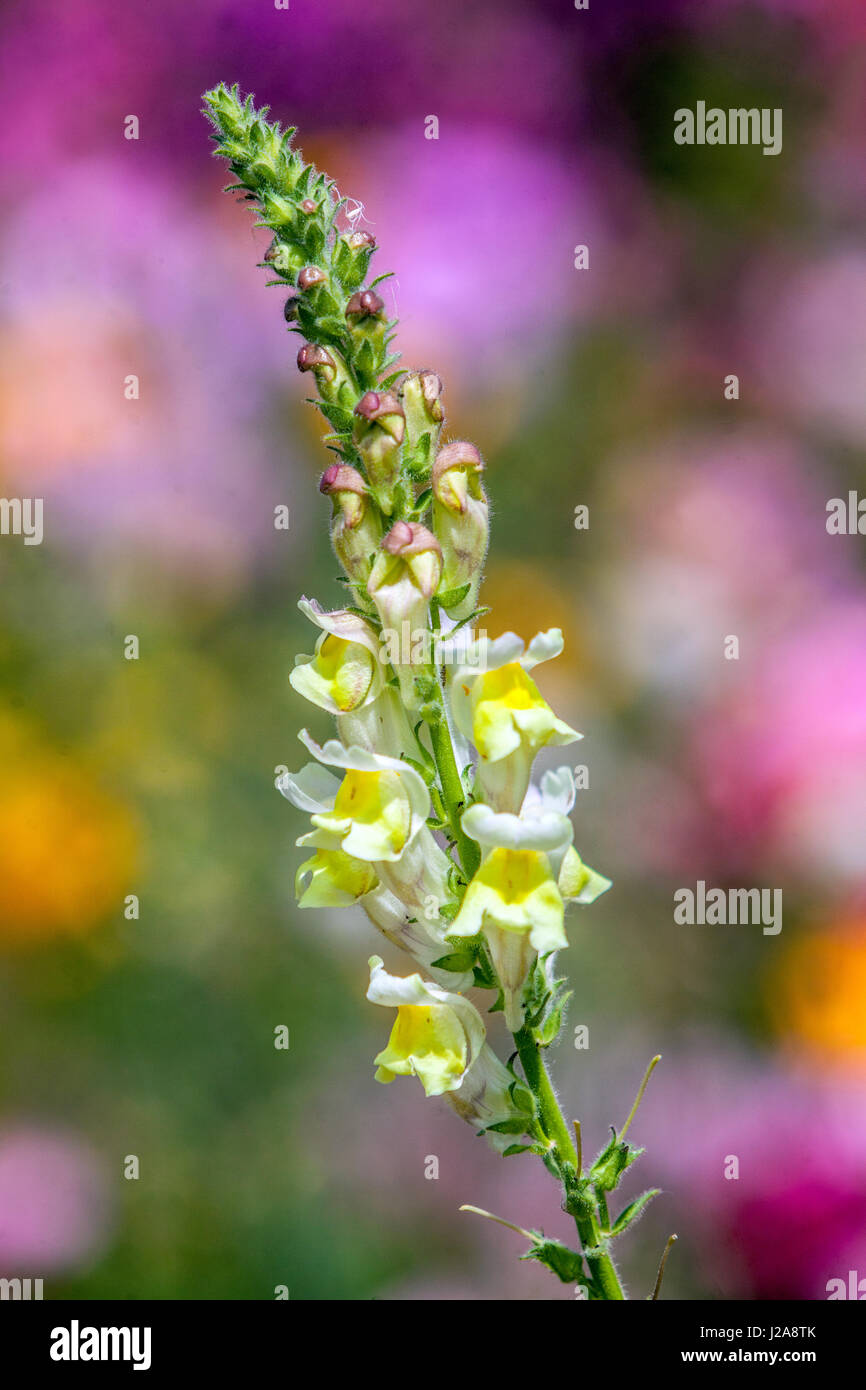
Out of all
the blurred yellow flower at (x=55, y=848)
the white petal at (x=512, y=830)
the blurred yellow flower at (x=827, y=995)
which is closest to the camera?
the white petal at (x=512, y=830)

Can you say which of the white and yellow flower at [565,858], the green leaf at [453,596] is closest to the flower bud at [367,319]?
the green leaf at [453,596]

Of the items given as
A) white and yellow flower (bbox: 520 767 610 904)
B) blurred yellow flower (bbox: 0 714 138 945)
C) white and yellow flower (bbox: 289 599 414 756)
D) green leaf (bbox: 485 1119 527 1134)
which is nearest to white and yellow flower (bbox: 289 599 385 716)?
white and yellow flower (bbox: 289 599 414 756)

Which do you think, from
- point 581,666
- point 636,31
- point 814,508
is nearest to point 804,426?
point 814,508

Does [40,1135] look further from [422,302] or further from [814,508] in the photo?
[814,508]

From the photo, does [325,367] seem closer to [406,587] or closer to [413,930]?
[406,587]

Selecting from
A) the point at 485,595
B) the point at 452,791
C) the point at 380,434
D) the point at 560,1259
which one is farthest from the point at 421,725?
the point at 485,595

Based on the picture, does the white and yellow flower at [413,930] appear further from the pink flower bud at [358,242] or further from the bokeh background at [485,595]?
the bokeh background at [485,595]
